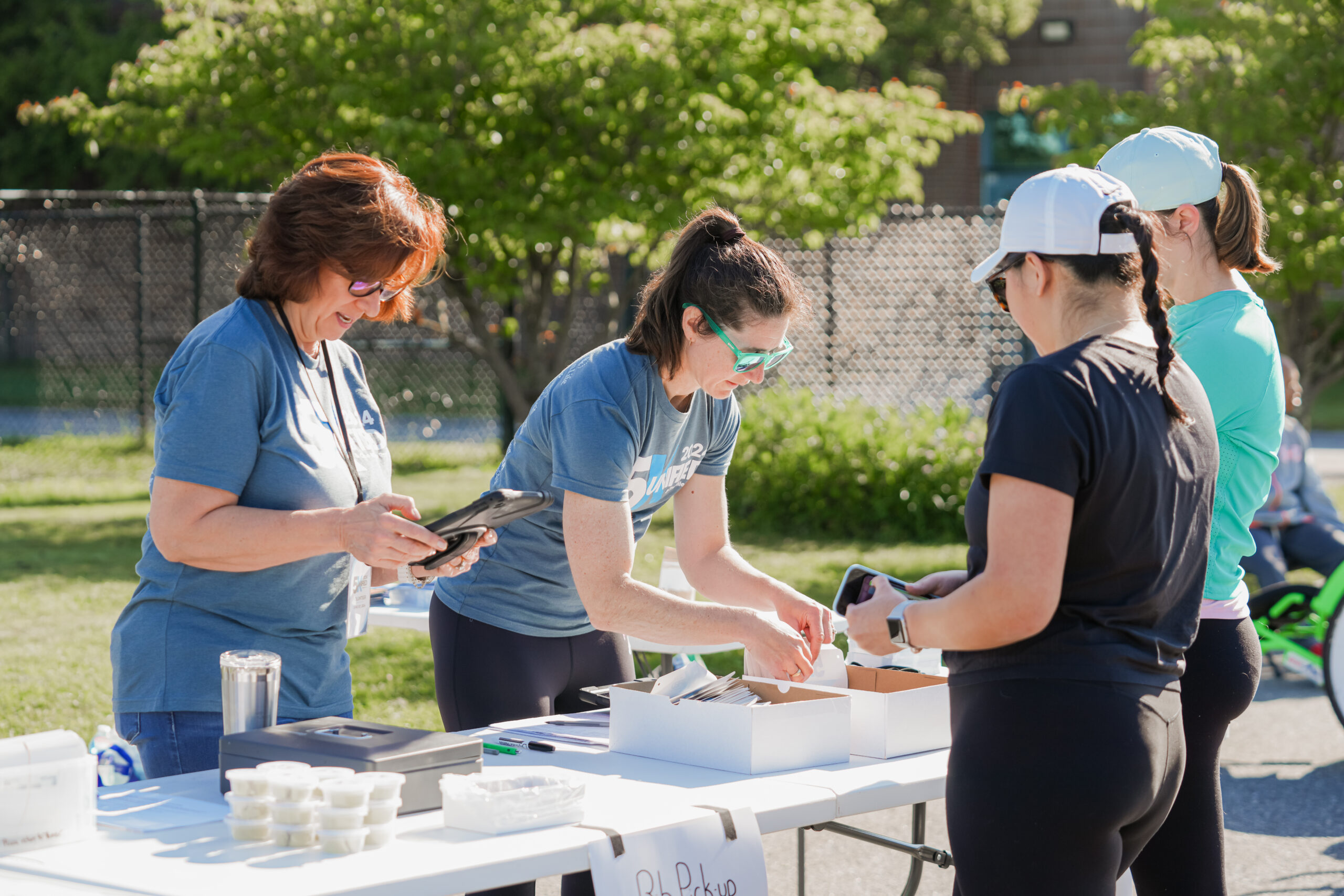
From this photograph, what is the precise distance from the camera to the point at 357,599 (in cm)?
282

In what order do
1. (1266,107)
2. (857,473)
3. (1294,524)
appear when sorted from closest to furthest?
(1294,524)
(1266,107)
(857,473)

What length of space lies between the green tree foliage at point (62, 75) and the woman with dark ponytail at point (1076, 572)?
1025 inches

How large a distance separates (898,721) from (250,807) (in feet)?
4.20

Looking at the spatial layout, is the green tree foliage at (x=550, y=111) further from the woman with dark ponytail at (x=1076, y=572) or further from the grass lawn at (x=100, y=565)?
the woman with dark ponytail at (x=1076, y=572)

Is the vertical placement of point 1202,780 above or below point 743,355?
below

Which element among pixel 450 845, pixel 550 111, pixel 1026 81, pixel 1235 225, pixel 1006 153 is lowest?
pixel 450 845

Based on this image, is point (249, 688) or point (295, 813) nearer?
point (295, 813)

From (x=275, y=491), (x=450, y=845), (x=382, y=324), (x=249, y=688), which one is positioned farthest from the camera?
(x=382, y=324)

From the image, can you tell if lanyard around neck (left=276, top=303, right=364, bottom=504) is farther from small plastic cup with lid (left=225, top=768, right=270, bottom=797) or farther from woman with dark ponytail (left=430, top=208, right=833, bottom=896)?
small plastic cup with lid (left=225, top=768, right=270, bottom=797)

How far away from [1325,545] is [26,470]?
36.9 feet

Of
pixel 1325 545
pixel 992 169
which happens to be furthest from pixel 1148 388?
pixel 992 169

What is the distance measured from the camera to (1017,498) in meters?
1.96

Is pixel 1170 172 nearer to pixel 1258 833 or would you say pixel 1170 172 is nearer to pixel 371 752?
pixel 371 752

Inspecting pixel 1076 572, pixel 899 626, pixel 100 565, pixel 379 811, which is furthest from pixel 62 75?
pixel 1076 572
